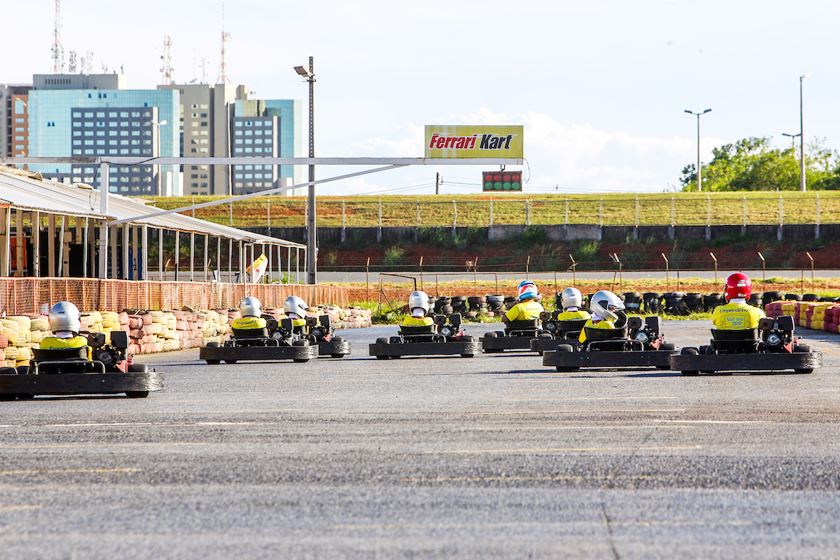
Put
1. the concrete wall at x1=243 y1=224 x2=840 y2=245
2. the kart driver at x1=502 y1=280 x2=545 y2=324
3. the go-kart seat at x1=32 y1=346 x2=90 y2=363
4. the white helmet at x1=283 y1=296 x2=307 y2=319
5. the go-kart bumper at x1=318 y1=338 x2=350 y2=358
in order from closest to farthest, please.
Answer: the go-kart seat at x1=32 y1=346 x2=90 y2=363
the white helmet at x1=283 y1=296 x2=307 y2=319
the go-kart bumper at x1=318 y1=338 x2=350 y2=358
the kart driver at x1=502 y1=280 x2=545 y2=324
the concrete wall at x1=243 y1=224 x2=840 y2=245

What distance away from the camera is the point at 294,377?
1878 cm

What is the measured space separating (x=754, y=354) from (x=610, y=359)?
2.30 meters

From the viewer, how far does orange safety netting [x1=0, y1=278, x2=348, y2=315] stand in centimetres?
2203

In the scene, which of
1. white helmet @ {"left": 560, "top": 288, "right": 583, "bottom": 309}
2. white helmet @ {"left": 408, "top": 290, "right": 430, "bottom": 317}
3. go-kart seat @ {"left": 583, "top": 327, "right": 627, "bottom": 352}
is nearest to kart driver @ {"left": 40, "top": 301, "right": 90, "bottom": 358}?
go-kart seat @ {"left": 583, "top": 327, "right": 627, "bottom": 352}

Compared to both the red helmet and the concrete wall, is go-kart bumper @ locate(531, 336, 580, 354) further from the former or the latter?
the concrete wall

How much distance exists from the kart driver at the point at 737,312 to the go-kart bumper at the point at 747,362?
37 cm

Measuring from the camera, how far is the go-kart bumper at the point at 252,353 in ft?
74.4

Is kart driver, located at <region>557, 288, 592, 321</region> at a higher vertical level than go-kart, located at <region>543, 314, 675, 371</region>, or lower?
higher

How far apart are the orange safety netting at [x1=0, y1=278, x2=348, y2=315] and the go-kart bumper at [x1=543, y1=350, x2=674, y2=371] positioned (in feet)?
24.8

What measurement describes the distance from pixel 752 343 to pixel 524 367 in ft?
12.8

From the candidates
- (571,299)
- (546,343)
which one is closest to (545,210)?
(546,343)

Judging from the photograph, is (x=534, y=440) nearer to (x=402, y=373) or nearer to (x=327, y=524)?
(x=327, y=524)

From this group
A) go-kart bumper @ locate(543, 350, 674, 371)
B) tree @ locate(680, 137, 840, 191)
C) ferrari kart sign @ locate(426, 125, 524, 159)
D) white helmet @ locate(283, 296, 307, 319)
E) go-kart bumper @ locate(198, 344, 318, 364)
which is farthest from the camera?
tree @ locate(680, 137, 840, 191)

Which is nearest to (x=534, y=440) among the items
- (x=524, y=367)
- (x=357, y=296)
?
(x=524, y=367)
